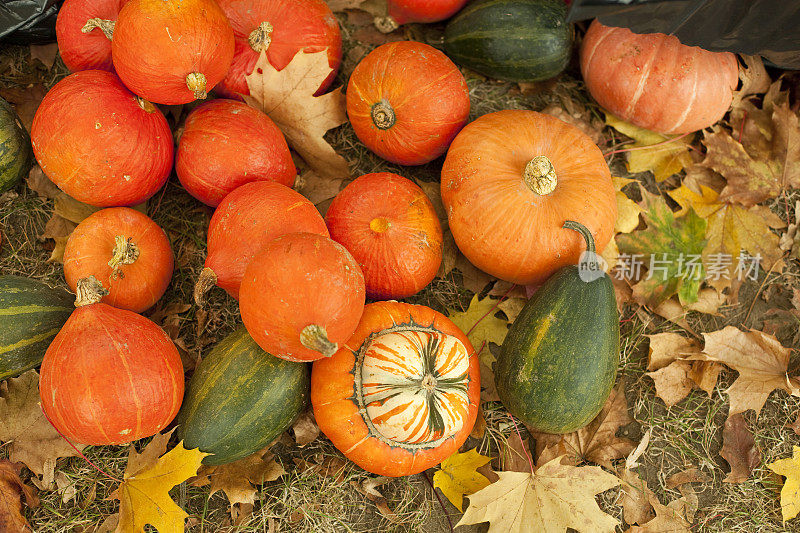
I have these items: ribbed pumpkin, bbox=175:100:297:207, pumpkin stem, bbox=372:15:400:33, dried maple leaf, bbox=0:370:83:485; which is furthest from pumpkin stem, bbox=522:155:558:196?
dried maple leaf, bbox=0:370:83:485

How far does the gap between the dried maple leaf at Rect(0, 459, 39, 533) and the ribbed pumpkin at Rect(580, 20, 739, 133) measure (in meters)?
2.79

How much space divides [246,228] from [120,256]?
44 cm

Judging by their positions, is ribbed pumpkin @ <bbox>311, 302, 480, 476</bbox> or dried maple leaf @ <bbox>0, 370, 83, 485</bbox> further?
dried maple leaf @ <bbox>0, 370, 83, 485</bbox>

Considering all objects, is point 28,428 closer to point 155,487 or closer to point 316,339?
point 155,487

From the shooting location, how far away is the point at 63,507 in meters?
2.05

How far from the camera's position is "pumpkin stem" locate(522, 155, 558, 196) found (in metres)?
2.05

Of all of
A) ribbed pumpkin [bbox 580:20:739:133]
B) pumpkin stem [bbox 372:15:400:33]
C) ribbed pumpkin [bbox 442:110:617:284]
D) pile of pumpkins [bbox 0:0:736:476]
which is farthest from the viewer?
pumpkin stem [bbox 372:15:400:33]

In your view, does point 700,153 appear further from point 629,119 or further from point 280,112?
point 280,112

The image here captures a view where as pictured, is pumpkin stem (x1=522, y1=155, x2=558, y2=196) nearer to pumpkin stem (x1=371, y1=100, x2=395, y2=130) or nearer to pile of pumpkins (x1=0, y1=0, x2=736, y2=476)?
pile of pumpkins (x1=0, y1=0, x2=736, y2=476)

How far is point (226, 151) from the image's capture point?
2.08 metres

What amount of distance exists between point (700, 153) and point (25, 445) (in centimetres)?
308

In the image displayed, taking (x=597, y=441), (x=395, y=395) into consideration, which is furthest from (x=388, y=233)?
(x=597, y=441)

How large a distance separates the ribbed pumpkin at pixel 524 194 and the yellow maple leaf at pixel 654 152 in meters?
0.53

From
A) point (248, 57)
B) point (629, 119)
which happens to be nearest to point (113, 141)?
point (248, 57)
